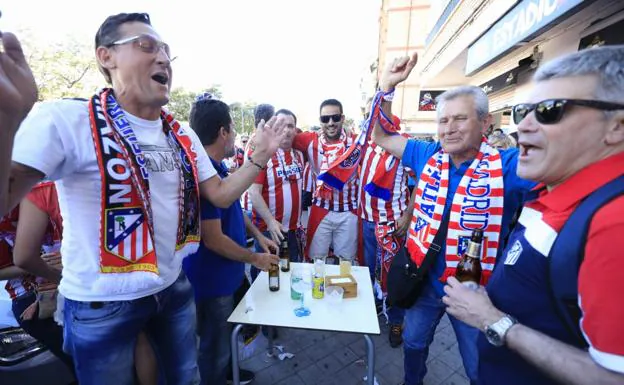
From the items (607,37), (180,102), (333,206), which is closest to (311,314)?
(333,206)

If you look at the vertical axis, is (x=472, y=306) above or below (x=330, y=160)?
below

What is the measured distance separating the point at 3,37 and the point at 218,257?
5.84 ft

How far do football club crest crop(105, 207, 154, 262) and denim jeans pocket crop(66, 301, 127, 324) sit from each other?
252mm

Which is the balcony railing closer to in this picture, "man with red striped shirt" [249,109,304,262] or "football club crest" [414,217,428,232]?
"man with red striped shirt" [249,109,304,262]

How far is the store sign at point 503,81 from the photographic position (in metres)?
6.75

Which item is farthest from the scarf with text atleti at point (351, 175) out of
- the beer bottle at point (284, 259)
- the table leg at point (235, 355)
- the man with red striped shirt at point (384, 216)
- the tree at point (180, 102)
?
the tree at point (180, 102)

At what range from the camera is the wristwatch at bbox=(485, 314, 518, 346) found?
1160 mm

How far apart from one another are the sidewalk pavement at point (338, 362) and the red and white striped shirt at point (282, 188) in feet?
4.42

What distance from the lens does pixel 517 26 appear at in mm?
4910

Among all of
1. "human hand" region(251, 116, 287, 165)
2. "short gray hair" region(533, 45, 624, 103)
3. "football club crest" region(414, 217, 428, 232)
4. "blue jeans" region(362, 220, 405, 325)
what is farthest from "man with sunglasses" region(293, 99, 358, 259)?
"short gray hair" region(533, 45, 624, 103)

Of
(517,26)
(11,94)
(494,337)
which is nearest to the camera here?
(11,94)

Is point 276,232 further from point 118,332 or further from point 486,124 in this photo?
point 486,124

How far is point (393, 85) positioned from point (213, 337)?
2393 mm

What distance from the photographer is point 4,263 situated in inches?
74.7
